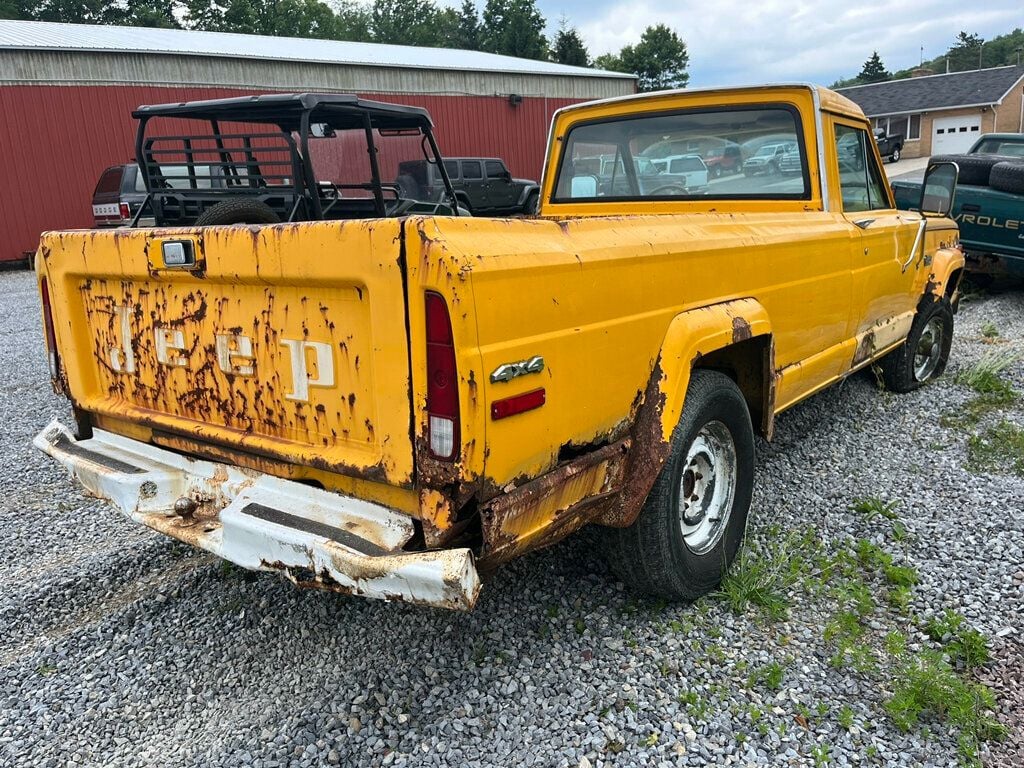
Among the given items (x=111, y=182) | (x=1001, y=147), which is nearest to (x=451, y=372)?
(x=1001, y=147)

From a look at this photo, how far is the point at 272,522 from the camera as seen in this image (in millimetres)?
2273

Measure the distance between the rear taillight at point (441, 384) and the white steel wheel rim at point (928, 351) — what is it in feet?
16.2

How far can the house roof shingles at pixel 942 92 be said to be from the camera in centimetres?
3694

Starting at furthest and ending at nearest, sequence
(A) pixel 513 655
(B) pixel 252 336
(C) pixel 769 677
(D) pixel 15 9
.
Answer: (D) pixel 15 9 < (A) pixel 513 655 < (C) pixel 769 677 < (B) pixel 252 336

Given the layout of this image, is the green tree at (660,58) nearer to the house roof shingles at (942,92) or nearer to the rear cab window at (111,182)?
the house roof shingles at (942,92)

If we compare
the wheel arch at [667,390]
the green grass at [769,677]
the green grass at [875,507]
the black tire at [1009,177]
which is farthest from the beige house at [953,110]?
the green grass at [769,677]

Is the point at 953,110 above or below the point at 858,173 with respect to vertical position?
above

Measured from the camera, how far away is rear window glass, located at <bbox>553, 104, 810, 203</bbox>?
399 cm

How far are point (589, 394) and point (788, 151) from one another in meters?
2.38

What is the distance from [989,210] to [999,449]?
5.09m

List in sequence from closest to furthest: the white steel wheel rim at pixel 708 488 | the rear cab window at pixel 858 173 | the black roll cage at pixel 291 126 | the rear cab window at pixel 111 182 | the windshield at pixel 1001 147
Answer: the white steel wheel rim at pixel 708 488, the rear cab window at pixel 858 173, the black roll cage at pixel 291 126, the windshield at pixel 1001 147, the rear cab window at pixel 111 182

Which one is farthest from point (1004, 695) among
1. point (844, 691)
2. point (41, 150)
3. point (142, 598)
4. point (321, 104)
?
point (41, 150)

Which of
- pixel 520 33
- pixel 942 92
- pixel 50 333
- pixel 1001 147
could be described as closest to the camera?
pixel 50 333

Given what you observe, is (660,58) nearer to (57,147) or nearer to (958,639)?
(57,147)
